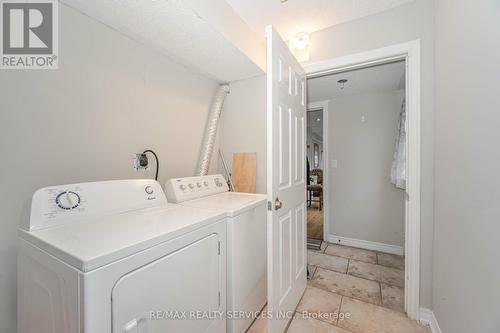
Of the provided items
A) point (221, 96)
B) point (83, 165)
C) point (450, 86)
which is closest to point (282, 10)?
point (221, 96)

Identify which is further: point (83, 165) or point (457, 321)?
point (83, 165)

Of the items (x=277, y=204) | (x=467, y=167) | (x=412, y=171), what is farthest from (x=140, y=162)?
(x=412, y=171)

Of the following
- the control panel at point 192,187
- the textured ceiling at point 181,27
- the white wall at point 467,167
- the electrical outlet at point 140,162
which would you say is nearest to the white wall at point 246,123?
the textured ceiling at point 181,27

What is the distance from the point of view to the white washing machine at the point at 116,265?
2.08ft

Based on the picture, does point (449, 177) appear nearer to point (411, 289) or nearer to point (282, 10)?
point (411, 289)

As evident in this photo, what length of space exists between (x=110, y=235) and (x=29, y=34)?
1233 millimetres

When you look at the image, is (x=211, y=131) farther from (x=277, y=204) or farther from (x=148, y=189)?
(x=277, y=204)

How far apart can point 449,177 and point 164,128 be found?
2.01 m

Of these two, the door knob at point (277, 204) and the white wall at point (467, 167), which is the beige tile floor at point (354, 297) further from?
the door knob at point (277, 204)

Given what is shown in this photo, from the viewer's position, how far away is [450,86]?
1204 mm

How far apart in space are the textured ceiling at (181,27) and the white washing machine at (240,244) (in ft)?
3.35

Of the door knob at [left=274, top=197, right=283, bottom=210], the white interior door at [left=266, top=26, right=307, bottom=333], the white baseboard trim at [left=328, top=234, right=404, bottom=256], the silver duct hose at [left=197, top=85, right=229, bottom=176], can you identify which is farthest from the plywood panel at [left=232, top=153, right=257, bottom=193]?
the white baseboard trim at [left=328, top=234, right=404, bottom=256]

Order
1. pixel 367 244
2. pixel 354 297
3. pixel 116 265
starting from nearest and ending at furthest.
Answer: pixel 116 265, pixel 354 297, pixel 367 244

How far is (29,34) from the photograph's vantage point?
1.10 metres
